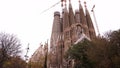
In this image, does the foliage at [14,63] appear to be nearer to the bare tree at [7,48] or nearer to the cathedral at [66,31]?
the bare tree at [7,48]

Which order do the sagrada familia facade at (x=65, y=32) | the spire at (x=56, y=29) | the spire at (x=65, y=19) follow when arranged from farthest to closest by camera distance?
the spire at (x=65, y=19) → the spire at (x=56, y=29) → the sagrada familia facade at (x=65, y=32)

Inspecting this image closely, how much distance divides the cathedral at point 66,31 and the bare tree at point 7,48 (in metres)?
26.9

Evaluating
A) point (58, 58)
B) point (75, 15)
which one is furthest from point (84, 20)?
point (58, 58)

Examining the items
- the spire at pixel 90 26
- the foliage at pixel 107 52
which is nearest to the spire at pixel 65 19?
the spire at pixel 90 26

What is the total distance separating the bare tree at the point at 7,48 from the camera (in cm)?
3183

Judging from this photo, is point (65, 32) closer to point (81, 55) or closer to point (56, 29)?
point (56, 29)

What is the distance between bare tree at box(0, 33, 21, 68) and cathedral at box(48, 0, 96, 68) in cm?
2686

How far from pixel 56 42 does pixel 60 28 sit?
8.05 m

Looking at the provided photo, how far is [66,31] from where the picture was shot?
66812mm

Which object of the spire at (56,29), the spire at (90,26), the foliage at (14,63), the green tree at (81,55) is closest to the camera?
the green tree at (81,55)

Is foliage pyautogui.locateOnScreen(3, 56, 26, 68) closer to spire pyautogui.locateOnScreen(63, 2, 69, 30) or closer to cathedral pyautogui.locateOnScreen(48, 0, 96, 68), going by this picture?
cathedral pyautogui.locateOnScreen(48, 0, 96, 68)

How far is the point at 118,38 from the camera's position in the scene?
26.0 m

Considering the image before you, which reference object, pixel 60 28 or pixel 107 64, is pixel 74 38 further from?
pixel 107 64

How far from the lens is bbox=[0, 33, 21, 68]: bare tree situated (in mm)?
31834
